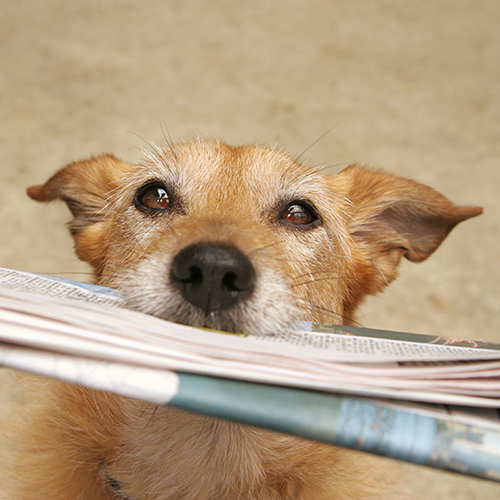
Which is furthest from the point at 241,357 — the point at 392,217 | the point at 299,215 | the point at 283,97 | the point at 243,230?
the point at 283,97

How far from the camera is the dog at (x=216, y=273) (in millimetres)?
1100

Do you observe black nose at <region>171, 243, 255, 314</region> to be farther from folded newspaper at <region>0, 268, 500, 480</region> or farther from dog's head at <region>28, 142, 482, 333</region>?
folded newspaper at <region>0, 268, 500, 480</region>

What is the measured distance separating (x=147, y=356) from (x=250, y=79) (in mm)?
3420

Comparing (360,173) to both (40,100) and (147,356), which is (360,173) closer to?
(147,356)

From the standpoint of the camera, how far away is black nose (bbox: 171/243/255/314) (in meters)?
1.02

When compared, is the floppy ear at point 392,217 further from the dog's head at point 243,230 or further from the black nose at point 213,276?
the black nose at point 213,276

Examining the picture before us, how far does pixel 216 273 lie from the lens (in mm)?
1016

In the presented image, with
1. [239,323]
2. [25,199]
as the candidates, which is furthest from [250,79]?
[239,323]

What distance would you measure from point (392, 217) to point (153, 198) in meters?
1.00

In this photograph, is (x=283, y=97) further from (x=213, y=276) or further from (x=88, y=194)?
(x=213, y=276)

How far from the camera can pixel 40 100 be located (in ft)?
11.0

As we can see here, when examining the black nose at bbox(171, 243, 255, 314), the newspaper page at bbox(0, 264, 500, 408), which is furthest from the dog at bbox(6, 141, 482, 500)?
the newspaper page at bbox(0, 264, 500, 408)

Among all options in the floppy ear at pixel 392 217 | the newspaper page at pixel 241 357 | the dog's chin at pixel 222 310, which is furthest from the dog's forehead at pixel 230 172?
the newspaper page at pixel 241 357

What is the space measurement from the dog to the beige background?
3.41 ft
